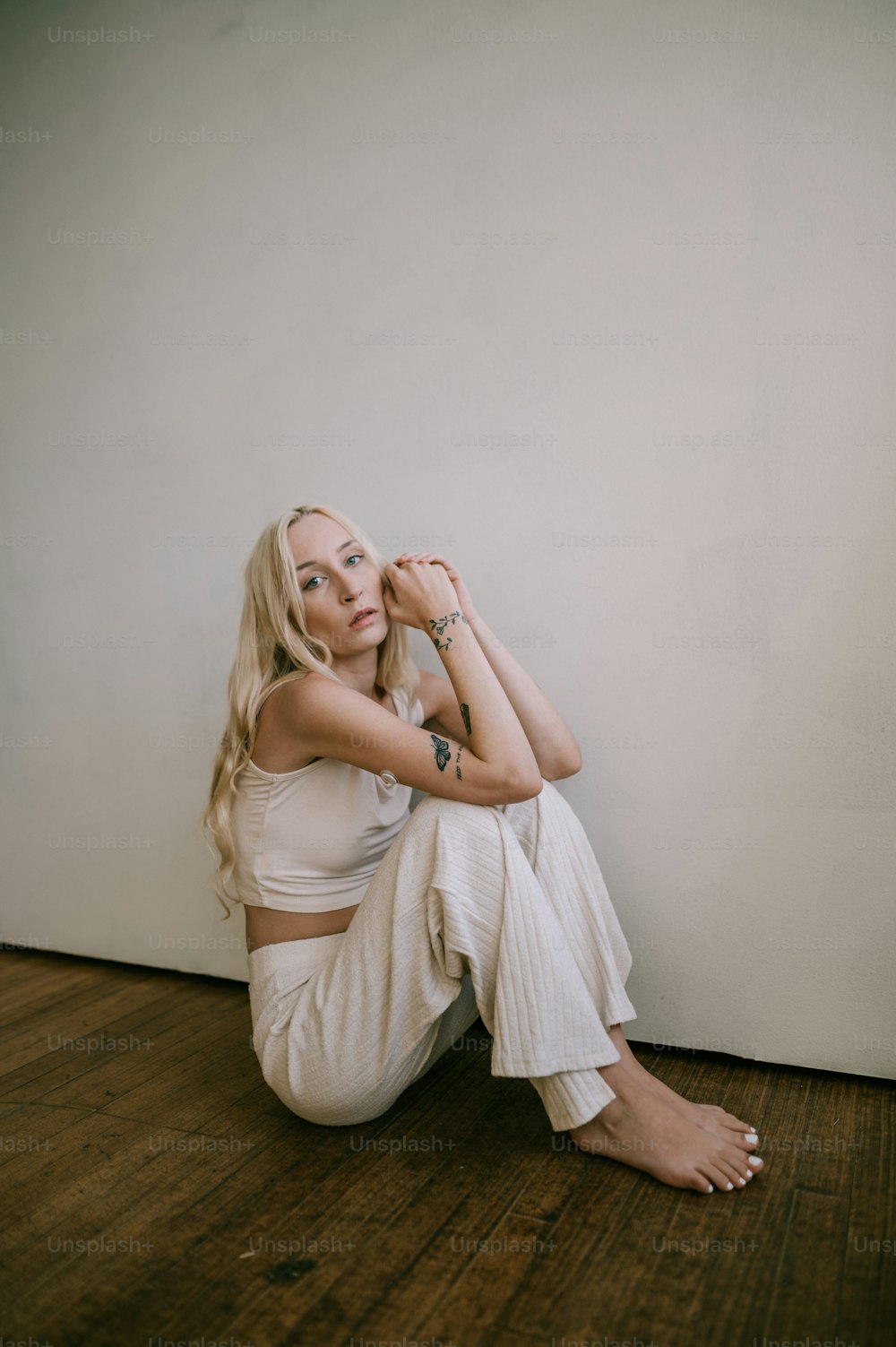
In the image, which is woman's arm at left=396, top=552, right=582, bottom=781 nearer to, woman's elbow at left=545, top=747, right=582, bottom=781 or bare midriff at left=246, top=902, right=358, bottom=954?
woman's elbow at left=545, top=747, right=582, bottom=781

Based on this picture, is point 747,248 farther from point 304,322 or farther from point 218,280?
point 218,280

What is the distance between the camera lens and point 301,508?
6.10ft

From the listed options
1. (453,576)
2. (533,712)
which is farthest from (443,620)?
(533,712)

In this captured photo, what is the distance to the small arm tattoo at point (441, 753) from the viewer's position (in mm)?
1636

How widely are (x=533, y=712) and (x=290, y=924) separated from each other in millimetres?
616

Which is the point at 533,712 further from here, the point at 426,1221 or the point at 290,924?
the point at 426,1221

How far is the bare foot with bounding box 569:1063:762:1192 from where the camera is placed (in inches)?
58.4

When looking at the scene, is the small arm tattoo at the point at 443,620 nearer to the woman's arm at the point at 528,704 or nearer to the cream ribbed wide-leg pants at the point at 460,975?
the woman's arm at the point at 528,704

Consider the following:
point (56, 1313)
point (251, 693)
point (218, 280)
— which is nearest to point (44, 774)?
point (251, 693)

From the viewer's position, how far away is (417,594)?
181cm

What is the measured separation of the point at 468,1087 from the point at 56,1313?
0.80 metres

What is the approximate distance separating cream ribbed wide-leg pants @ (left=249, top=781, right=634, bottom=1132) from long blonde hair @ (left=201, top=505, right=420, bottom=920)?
330mm

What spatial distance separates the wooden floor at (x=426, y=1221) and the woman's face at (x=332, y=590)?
2.91 feet

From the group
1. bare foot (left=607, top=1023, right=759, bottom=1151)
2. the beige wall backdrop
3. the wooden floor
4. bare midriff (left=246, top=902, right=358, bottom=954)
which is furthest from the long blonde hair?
bare foot (left=607, top=1023, right=759, bottom=1151)
